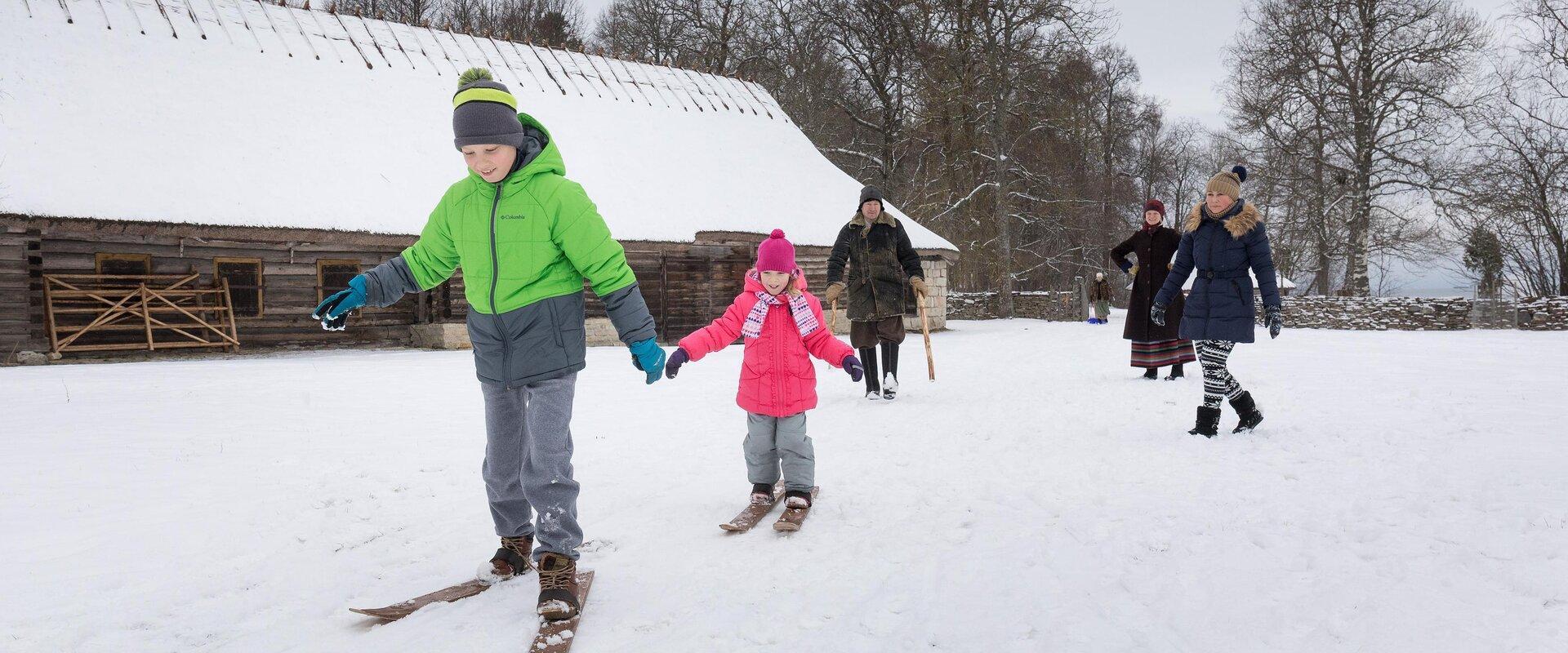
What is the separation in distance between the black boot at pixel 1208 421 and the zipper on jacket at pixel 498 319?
4.24 metres

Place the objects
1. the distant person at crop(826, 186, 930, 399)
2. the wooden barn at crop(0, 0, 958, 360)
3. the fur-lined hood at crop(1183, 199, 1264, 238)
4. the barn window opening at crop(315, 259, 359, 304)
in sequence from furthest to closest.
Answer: the barn window opening at crop(315, 259, 359, 304) → the wooden barn at crop(0, 0, 958, 360) → the distant person at crop(826, 186, 930, 399) → the fur-lined hood at crop(1183, 199, 1264, 238)

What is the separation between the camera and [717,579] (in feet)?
9.71

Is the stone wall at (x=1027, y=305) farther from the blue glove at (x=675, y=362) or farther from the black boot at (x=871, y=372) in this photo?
the blue glove at (x=675, y=362)

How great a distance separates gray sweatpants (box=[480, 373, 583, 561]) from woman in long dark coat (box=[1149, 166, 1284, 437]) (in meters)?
Answer: 3.96

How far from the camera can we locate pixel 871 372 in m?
7.35

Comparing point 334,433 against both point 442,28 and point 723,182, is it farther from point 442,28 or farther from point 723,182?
point 442,28

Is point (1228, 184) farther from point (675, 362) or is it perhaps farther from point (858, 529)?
point (675, 362)

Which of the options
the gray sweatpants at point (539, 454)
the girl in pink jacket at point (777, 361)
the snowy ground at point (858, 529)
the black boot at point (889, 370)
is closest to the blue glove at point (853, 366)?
the girl in pink jacket at point (777, 361)

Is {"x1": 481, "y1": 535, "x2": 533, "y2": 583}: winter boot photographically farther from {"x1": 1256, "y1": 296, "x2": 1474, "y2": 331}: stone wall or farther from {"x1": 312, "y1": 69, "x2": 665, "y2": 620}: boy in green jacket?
{"x1": 1256, "y1": 296, "x2": 1474, "y2": 331}: stone wall

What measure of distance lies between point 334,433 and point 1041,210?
851 inches

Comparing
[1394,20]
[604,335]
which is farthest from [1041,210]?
[604,335]

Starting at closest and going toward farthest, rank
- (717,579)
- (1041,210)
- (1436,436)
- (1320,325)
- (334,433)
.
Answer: (717,579)
(1436,436)
(334,433)
(1320,325)
(1041,210)

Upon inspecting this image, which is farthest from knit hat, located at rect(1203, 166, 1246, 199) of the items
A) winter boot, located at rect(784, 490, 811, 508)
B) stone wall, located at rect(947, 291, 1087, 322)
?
stone wall, located at rect(947, 291, 1087, 322)

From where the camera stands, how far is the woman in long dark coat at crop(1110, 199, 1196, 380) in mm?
7766
